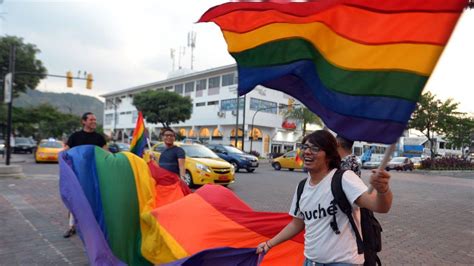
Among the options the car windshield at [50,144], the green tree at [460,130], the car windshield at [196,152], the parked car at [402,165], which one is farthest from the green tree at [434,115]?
the car windshield at [50,144]

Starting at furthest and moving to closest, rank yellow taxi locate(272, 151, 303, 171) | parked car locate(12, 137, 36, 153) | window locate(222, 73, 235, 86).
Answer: window locate(222, 73, 235, 86), parked car locate(12, 137, 36, 153), yellow taxi locate(272, 151, 303, 171)

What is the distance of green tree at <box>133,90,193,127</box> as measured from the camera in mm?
46594

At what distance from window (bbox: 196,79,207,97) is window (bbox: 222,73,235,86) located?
463cm

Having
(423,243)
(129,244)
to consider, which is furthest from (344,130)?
(423,243)

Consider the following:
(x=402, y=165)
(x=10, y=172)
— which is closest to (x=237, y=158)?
(x=10, y=172)

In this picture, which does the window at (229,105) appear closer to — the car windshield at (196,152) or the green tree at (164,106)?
the green tree at (164,106)

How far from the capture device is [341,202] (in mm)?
2346

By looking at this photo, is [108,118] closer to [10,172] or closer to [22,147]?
[22,147]

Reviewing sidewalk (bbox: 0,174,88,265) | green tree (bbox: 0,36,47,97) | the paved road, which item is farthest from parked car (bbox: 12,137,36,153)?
sidewalk (bbox: 0,174,88,265)

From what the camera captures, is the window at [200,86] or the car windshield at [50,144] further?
the window at [200,86]

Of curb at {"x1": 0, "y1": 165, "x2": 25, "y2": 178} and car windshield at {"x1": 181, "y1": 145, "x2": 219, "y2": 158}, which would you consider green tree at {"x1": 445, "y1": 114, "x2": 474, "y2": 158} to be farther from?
curb at {"x1": 0, "y1": 165, "x2": 25, "y2": 178}

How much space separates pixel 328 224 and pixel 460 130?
45.4 m

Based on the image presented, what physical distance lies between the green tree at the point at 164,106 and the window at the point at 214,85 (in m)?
5.20

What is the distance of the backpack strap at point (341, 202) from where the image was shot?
2344mm
